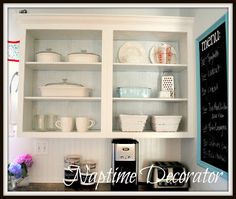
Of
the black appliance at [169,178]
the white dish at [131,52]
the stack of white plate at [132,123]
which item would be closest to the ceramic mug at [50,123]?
the stack of white plate at [132,123]

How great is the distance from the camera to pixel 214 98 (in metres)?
1.26

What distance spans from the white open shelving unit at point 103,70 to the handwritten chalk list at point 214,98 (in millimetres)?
155

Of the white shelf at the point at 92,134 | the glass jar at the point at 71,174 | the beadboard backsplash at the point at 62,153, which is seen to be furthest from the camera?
the beadboard backsplash at the point at 62,153

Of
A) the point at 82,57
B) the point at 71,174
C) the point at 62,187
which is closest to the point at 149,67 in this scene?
the point at 82,57

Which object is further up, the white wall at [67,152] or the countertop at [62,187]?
the white wall at [67,152]

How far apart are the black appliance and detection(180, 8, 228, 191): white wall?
0.26 ft

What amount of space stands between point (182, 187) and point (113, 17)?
1.24 metres

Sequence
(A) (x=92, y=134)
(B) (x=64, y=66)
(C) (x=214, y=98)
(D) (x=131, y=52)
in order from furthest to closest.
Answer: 1. (D) (x=131, y=52)
2. (B) (x=64, y=66)
3. (A) (x=92, y=134)
4. (C) (x=214, y=98)

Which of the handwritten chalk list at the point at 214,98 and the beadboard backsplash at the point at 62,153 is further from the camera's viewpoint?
the beadboard backsplash at the point at 62,153

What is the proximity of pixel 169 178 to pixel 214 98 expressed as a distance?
64 centimetres

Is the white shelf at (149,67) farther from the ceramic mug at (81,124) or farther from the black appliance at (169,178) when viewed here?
the black appliance at (169,178)

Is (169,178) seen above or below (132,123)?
below

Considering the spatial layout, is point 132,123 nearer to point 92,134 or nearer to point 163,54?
point 92,134

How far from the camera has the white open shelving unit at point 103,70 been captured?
154 centimetres
